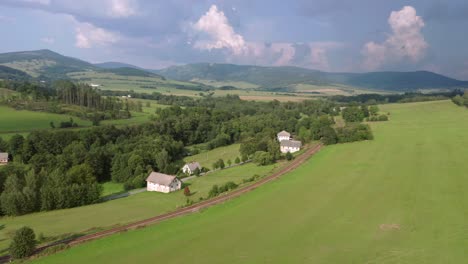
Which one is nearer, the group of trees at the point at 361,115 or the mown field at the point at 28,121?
the mown field at the point at 28,121

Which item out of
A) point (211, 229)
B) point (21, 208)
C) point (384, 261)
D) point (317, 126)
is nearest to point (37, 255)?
point (211, 229)

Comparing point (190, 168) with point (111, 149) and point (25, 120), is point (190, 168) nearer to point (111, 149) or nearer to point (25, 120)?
point (111, 149)

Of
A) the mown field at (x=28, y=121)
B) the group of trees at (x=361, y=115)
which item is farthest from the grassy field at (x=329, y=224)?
the mown field at (x=28, y=121)

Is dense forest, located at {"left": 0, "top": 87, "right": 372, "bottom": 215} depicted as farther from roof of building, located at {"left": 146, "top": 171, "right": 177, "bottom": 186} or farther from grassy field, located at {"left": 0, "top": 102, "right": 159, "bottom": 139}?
grassy field, located at {"left": 0, "top": 102, "right": 159, "bottom": 139}

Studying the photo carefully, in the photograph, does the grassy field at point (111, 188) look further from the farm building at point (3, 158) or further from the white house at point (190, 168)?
the farm building at point (3, 158)

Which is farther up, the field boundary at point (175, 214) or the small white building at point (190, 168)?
the field boundary at point (175, 214)

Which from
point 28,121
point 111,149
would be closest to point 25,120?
point 28,121
